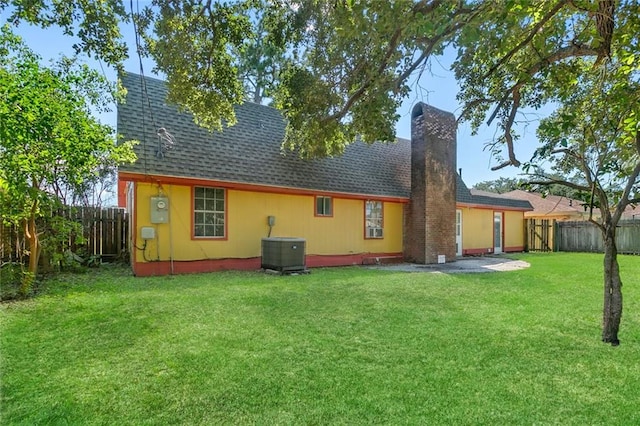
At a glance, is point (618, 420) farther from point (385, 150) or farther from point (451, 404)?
point (385, 150)

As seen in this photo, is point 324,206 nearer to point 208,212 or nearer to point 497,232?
point 208,212

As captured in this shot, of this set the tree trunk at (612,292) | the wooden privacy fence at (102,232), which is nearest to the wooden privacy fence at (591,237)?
the tree trunk at (612,292)

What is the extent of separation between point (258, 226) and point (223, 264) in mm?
1514

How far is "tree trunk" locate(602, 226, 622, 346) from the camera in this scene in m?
4.18

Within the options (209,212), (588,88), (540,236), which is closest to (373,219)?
(209,212)

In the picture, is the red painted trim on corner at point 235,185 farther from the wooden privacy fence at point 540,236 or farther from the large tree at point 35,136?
the wooden privacy fence at point 540,236

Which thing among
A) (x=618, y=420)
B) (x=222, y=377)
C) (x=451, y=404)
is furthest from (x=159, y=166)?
(x=618, y=420)

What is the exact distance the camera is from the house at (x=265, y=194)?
30.1 ft

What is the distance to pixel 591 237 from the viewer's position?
1978 cm

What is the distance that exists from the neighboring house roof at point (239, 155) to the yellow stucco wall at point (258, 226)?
1.66 ft

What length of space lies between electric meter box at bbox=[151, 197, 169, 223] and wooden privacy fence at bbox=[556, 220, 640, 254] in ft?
65.4

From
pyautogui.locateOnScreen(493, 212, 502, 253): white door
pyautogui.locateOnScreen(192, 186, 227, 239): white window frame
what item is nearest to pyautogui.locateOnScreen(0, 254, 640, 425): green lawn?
pyautogui.locateOnScreen(192, 186, 227, 239): white window frame

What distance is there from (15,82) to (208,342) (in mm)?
5033

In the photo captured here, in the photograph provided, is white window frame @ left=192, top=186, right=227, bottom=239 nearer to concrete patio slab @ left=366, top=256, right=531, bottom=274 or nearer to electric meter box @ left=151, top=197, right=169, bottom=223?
electric meter box @ left=151, top=197, right=169, bottom=223
